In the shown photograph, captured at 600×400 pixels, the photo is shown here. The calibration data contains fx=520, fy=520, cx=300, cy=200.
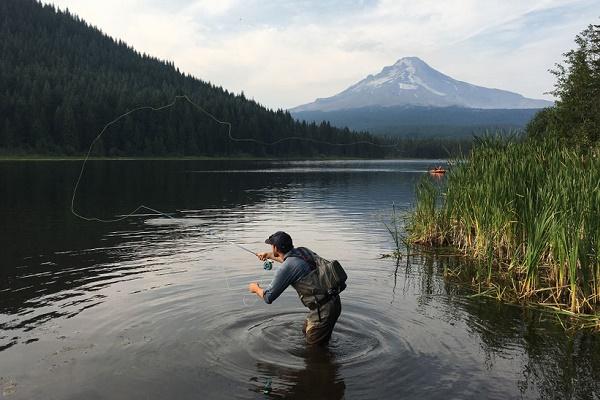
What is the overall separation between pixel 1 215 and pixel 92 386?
25915 millimetres

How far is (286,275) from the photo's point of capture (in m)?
10.2

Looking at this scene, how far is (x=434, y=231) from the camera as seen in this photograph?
74.2 feet

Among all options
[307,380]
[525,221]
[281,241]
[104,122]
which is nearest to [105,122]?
[104,122]

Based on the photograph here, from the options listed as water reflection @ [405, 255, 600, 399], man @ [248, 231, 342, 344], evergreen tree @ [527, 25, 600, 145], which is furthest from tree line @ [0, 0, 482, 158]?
man @ [248, 231, 342, 344]

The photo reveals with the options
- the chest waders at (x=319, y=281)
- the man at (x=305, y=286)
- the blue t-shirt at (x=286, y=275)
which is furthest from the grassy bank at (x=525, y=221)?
the blue t-shirt at (x=286, y=275)

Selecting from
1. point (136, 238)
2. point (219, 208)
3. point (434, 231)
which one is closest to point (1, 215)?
point (136, 238)

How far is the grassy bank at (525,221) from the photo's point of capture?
12.7 meters

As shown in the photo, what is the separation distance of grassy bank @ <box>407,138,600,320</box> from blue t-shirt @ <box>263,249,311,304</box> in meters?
6.57

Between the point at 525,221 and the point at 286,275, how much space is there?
8928 mm

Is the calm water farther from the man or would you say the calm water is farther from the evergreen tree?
the evergreen tree

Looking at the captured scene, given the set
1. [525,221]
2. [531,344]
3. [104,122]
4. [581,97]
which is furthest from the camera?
[104,122]

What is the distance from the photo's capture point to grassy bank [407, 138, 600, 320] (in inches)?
501

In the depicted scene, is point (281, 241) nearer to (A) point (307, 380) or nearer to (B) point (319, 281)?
(B) point (319, 281)

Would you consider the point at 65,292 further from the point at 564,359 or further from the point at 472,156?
the point at 472,156
